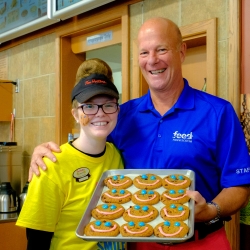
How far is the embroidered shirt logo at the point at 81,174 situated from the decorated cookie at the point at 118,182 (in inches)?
2.9

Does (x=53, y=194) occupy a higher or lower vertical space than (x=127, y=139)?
lower

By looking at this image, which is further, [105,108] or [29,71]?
[29,71]

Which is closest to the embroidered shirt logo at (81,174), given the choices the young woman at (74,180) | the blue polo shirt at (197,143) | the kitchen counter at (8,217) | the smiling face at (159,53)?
the young woman at (74,180)

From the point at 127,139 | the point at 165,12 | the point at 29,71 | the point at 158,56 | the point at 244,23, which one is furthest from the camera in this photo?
the point at 29,71

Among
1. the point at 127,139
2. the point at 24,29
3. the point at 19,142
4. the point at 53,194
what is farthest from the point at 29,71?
the point at 53,194

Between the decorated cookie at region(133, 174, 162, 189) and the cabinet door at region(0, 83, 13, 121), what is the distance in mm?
2446

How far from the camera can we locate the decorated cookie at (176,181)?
1380 mm

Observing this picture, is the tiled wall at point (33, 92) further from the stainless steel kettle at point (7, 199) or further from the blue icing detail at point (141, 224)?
the blue icing detail at point (141, 224)

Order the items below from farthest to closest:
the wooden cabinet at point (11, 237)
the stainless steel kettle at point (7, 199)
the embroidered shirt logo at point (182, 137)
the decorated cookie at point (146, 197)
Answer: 1. the stainless steel kettle at point (7, 199)
2. the wooden cabinet at point (11, 237)
3. the embroidered shirt logo at point (182, 137)
4. the decorated cookie at point (146, 197)

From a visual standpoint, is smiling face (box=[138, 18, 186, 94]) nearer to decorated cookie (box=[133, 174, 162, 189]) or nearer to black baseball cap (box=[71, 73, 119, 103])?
black baseball cap (box=[71, 73, 119, 103])

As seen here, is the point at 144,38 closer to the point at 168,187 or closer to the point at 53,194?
the point at 168,187

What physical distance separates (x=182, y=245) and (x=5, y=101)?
265 centimetres

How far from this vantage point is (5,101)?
3627 mm

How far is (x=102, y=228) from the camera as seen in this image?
1231mm
